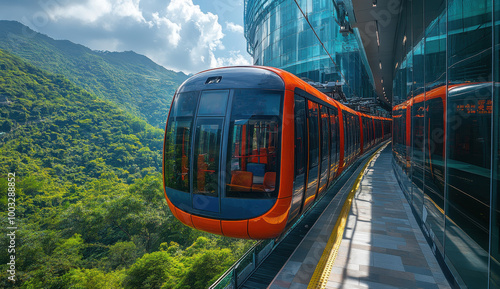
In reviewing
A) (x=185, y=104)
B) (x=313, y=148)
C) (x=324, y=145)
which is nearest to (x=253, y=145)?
(x=185, y=104)

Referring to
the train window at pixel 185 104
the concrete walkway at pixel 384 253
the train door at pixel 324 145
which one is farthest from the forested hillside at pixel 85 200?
the train window at pixel 185 104

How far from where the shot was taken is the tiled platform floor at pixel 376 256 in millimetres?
4461

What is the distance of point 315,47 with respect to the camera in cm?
3272

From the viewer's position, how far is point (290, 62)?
115 feet

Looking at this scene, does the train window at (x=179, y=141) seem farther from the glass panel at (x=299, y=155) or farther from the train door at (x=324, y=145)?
the train door at (x=324, y=145)

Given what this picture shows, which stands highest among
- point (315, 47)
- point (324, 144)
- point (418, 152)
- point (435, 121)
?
point (315, 47)

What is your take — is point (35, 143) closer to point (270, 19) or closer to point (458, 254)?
point (270, 19)

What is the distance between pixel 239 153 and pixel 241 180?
419 millimetres

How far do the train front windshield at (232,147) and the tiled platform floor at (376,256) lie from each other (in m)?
1.90

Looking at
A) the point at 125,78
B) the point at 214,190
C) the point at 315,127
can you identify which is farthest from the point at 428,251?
the point at 125,78

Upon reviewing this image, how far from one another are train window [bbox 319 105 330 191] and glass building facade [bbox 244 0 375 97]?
25913 mm

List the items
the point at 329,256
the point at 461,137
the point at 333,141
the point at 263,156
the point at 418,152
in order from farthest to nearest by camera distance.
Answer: the point at 333,141
the point at 418,152
the point at 329,256
the point at 263,156
the point at 461,137

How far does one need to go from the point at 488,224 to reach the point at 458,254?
126 centimetres

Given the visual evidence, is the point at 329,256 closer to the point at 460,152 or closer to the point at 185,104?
the point at 460,152
